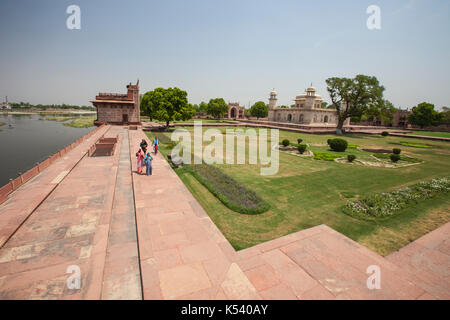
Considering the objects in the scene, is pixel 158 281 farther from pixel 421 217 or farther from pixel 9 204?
pixel 421 217

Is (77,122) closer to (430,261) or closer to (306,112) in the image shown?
(306,112)

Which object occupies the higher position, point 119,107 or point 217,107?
point 217,107

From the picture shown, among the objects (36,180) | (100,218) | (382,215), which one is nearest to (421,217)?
(382,215)

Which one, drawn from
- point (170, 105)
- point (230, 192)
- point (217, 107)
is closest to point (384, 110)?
point (170, 105)

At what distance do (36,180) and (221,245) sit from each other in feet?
27.3

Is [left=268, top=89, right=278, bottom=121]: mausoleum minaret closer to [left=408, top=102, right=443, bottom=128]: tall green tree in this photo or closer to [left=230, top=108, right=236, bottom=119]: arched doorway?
[left=230, top=108, right=236, bottom=119]: arched doorway

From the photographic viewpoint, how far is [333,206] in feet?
23.6

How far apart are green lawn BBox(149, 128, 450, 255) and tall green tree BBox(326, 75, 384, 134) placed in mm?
24150

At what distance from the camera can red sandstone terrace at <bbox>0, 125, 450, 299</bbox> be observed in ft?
11.1

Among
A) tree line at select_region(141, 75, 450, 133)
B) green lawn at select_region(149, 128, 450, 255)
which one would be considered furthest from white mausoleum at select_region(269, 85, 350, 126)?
green lawn at select_region(149, 128, 450, 255)

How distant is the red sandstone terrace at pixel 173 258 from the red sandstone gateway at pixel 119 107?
31.0 m

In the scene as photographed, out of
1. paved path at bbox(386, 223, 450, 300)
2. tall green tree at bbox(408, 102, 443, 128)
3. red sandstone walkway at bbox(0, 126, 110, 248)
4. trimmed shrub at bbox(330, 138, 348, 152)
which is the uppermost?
tall green tree at bbox(408, 102, 443, 128)

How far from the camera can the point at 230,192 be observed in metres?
7.97

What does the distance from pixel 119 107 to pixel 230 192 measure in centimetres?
3332
